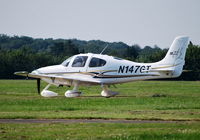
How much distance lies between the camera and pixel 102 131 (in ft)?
52.2

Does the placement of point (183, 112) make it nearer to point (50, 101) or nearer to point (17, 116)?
point (17, 116)

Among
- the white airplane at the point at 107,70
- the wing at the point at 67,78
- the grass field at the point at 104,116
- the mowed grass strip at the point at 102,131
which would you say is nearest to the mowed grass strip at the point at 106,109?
the grass field at the point at 104,116

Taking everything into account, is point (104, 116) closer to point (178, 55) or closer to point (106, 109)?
point (106, 109)

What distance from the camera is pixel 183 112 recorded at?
2119cm

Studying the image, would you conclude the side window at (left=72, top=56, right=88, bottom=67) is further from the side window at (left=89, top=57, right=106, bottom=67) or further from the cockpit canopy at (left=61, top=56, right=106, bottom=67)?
the side window at (left=89, top=57, right=106, bottom=67)

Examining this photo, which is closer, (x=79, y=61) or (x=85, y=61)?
(x=85, y=61)

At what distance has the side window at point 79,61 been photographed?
100 ft

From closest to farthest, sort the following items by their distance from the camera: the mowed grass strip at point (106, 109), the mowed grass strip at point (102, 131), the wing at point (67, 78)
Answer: the mowed grass strip at point (102, 131) → the mowed grass strip at point (106, 109) → the wing at point (67, 78)

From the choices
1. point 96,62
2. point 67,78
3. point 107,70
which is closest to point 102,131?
point 67,78

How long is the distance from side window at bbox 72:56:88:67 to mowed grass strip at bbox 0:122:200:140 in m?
13.1

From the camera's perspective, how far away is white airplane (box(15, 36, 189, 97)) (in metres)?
29.6

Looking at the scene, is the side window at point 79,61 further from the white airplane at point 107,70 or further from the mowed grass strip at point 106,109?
the mowed grass strip at point 106,109

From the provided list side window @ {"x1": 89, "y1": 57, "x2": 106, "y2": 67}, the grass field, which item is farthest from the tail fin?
side window @ {"x1": 89, "y1": 57, "x2": 106, "y2": 67}

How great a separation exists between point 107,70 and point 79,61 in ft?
4.95
